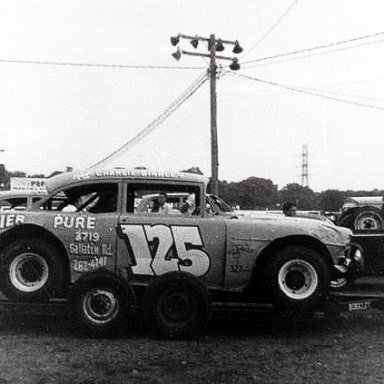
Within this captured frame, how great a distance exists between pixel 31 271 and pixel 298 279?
3262mm

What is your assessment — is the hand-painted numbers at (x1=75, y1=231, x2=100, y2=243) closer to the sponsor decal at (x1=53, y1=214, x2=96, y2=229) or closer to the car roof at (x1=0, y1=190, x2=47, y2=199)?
the sponsor decal at (x1=53, y1=214, x2=96, y2=229)

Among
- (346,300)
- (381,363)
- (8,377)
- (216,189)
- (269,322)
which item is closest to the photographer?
(8,377)

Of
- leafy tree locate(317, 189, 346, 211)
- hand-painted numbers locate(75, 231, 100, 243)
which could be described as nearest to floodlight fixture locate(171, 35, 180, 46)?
hand-painted numbers locate(75, 231, 100, 243)

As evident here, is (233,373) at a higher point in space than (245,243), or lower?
lower

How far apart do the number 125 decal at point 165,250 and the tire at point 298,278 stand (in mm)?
884

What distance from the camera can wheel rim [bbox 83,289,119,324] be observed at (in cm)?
679

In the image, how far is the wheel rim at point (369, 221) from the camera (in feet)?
36.8

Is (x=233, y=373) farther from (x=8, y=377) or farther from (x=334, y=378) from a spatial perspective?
(x=8, y=377)

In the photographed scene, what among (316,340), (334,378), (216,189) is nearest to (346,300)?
(316,340)

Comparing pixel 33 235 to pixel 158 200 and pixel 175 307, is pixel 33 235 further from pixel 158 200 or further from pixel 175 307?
pixel 175 307

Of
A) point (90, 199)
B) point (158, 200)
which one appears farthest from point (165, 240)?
point (90, 199)

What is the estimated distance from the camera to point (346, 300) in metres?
7.21

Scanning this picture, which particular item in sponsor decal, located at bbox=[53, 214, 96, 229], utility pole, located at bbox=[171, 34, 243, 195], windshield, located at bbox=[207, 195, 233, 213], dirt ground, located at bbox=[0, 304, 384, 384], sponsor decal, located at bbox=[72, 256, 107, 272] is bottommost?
dirt ground, located at bbox=[0, 304, 384, 384]

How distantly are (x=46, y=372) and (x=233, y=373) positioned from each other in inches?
70.4
